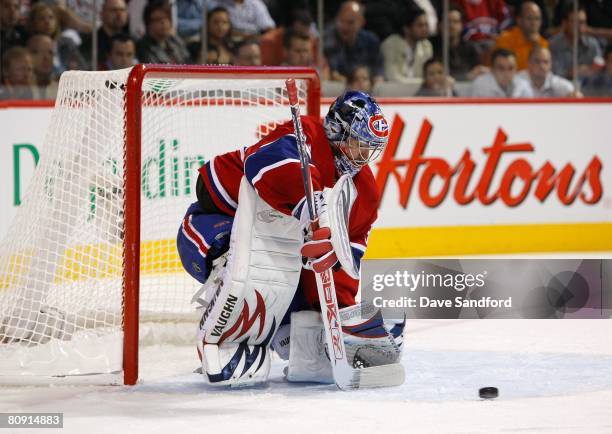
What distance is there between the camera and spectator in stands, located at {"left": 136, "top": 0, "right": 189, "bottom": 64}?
6.55 metres

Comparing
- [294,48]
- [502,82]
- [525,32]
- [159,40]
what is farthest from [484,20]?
[159,40]

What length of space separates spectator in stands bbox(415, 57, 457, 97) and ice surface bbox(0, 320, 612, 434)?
9.57 feet

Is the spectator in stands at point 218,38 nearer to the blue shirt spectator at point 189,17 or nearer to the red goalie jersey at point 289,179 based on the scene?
the blue shirt spectator at point 189,17

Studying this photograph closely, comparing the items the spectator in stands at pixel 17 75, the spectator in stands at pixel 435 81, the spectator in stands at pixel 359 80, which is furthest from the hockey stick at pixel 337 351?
the spectator in stands at pixel 435 81

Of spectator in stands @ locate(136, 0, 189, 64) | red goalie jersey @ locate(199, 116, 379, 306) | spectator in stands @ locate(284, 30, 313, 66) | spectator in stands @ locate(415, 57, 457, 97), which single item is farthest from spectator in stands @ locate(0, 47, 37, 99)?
red goalie jersey @ locate(199, 116, 379, 306)

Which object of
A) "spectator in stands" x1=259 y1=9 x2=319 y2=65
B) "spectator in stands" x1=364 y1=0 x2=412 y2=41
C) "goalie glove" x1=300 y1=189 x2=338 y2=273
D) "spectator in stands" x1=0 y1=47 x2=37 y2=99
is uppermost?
"spectator in stands" x1=364 y1=0 x2=412 y2=41

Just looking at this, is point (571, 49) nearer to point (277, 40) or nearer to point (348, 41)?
point (348, 41)

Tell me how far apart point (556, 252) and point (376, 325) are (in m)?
3.58

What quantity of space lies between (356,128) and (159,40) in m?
3.26

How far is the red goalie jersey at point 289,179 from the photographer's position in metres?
3.51

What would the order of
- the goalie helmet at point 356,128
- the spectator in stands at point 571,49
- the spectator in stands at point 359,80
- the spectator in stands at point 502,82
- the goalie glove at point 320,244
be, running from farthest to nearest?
the spectator in stands at point 571,49, the spectator in stands at point 502,82, the spectator in stands at point 359,80, the goalie helmet at point 356,128, the goalie glove at point 320,244

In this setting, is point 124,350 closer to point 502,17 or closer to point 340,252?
point 340,252

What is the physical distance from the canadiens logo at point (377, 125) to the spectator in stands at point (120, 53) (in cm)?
308

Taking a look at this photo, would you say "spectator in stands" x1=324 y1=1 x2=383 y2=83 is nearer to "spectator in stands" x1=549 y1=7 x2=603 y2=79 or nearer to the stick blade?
"spectator in stands" x1=549 y1=7 x2=603 y2=79
